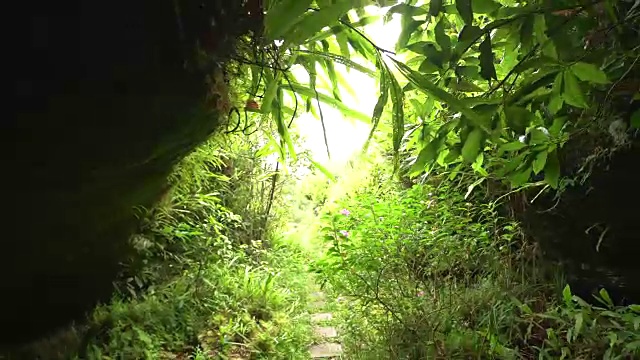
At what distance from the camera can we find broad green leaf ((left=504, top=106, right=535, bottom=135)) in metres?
0.93

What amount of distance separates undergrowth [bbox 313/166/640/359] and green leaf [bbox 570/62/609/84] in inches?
33.7

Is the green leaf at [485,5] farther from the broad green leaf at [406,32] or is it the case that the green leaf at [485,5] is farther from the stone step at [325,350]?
the stone step at [325,350]

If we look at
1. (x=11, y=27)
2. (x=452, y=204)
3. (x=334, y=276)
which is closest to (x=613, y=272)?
(x=452, y=204)

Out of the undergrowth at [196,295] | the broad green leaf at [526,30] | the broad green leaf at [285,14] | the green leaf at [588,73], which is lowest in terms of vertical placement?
the undergrowth at [196,295]

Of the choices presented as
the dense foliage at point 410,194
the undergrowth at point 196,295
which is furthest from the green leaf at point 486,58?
the undergrowth at point 196,295

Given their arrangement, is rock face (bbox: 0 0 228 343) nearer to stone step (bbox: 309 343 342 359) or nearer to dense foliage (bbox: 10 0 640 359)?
dense foliage (bbox: 10 0 640 359)

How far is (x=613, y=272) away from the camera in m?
1.79

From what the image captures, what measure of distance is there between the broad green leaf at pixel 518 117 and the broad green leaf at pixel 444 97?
45 millimetres

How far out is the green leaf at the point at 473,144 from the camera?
0.98 meters

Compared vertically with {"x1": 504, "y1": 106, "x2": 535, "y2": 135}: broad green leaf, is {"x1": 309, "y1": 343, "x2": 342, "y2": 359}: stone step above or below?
below

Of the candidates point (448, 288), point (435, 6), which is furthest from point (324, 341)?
point (435, 6)

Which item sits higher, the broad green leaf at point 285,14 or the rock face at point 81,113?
the broad green leaf at point 285,14

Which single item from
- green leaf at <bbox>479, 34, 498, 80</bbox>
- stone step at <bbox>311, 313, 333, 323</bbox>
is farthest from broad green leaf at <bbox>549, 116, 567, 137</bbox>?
stone step at <bbox>311, 313, 333, 323</bbox>

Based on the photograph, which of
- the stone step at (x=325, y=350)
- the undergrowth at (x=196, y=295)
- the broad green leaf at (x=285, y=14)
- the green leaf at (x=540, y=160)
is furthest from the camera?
the stone step at (x=325, y=350)
